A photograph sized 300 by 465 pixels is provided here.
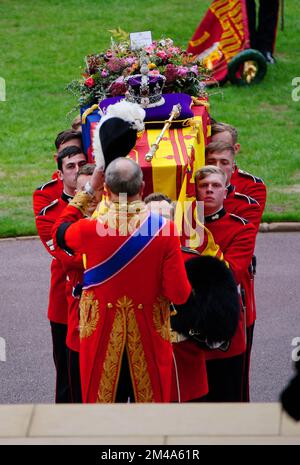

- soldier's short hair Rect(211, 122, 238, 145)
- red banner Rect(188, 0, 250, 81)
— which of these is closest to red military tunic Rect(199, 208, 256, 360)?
soldier's short hair Rect(211, 122, 238, 145)

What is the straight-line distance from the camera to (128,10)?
18.5 m

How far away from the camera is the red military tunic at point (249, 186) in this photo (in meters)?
6.31

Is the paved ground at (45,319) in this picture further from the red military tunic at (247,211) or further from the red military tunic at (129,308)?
the red military tunic at (129,308)

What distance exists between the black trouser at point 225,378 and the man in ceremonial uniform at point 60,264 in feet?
2.76

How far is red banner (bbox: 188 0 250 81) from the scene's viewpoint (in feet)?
47.8

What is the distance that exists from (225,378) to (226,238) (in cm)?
78

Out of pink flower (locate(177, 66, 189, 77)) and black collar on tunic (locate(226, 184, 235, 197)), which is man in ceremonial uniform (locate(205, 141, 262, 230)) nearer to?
black collar on tunic (locate(226, 184, 235, 197))

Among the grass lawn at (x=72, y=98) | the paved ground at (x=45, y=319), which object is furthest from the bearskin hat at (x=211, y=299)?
the grass lawn at (x=72, y=98)

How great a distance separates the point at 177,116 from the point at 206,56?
8.85 meters

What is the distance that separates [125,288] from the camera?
492cm

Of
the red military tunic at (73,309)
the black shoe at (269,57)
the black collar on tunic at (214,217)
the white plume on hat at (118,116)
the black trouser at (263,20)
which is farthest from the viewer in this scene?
the black shoe at (269,57)

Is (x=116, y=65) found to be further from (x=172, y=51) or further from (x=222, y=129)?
(x=222, y=129)

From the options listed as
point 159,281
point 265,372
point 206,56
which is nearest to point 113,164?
point 159,281

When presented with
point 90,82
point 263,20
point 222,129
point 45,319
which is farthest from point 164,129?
point 263,20
